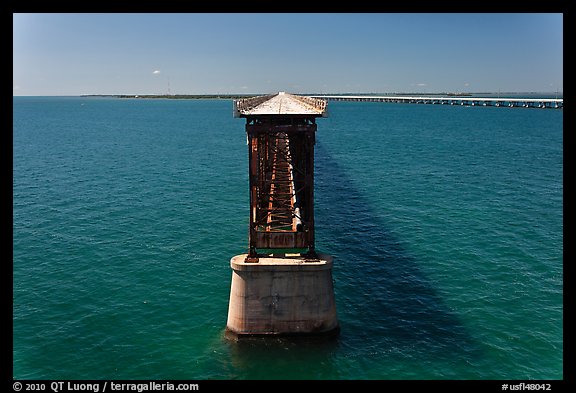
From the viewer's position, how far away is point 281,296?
28.5 metres

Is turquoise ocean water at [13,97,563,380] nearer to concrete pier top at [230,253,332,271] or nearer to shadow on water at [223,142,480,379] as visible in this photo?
shadow on water at [223,142,480,379]

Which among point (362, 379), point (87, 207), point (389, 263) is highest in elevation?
point (87, 207)

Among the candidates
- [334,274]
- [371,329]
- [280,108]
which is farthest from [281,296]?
[280,108]

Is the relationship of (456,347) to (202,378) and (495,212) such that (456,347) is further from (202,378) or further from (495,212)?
(495,212)

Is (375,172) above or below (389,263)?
above

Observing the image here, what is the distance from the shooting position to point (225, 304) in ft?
109

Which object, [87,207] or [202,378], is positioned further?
[87,207]

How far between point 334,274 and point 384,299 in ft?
18.3

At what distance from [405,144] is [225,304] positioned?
4236 inches

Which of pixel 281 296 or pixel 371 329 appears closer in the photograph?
pixel 281 296

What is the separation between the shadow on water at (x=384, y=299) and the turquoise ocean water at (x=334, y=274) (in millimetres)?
145

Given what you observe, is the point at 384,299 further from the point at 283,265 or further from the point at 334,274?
the point at 283,265
